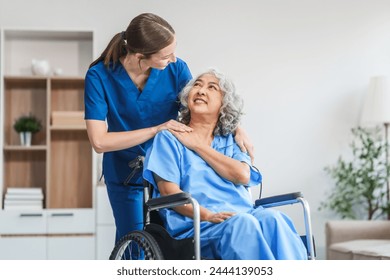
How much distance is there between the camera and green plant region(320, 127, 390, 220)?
4703 mm

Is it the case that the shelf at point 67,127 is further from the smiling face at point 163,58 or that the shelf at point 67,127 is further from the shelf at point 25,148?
the smiling face at point 163,58

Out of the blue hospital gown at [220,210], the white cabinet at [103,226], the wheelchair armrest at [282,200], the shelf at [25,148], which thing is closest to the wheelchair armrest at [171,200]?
the blue hospital gown at [220,210]

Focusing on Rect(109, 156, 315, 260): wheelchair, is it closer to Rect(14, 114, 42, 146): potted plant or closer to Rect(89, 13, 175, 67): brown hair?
Rect(89, 13, 175, 67): brown hair

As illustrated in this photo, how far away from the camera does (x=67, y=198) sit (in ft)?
15.0

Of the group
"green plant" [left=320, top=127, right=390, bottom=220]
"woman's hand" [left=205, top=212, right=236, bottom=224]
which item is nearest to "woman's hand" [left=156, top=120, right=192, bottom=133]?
"woman's hand" [left=205, top=212, right=236, bottom=224]

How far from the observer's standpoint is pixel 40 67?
14.5 feet

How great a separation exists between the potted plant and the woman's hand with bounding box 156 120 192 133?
2260 mm

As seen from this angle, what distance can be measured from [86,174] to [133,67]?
2190 mm

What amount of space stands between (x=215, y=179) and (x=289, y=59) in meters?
2.59

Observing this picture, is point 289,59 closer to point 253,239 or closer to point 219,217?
point 219,217

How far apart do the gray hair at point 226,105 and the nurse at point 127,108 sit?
2.0 inches
